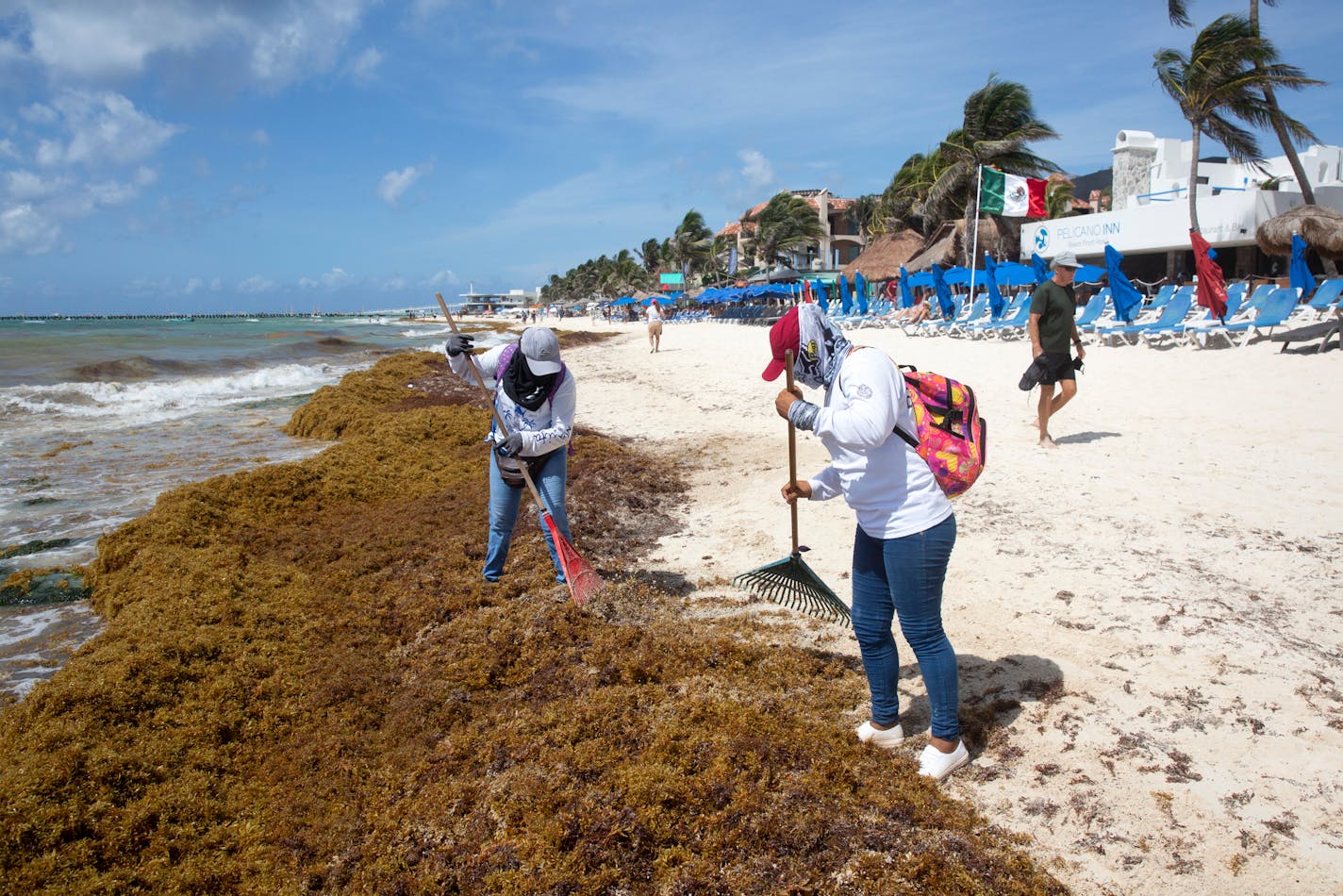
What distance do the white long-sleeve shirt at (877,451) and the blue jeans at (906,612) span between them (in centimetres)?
7

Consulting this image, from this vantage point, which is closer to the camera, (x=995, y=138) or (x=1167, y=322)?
(x=1167, y=322)

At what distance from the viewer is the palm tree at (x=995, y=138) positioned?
3058cm

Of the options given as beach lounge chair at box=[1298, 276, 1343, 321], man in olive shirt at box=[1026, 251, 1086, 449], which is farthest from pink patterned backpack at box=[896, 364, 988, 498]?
beach lounge chair at box=[1298, 276, 1343, 321]

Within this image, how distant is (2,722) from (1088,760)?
4404 mm

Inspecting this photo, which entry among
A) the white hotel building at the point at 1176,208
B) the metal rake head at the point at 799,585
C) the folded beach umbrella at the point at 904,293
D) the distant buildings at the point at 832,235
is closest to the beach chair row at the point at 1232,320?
the white hotel building at the point at 1176,208

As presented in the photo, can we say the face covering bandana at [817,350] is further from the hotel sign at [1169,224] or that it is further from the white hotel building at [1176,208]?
the hotel sign at [1169,224]

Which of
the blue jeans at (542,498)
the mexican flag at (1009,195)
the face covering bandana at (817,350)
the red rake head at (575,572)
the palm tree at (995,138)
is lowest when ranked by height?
the red rake head at (575,572)

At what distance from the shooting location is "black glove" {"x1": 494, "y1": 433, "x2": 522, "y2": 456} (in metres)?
4.20

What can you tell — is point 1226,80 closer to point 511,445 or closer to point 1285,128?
point 1285,128

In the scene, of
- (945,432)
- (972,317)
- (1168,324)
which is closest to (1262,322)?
(1168,324)

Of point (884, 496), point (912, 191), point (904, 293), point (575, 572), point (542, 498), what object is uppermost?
point (912, 191)

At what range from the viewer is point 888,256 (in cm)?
4125

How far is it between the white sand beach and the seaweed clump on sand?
0.42m

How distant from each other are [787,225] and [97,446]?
53294 millimetres
